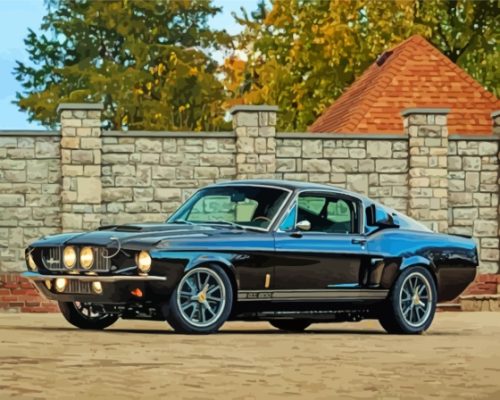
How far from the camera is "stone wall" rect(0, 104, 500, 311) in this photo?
84.1 feet

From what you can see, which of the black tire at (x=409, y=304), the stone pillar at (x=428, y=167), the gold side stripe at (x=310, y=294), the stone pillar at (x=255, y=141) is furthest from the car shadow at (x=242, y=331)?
the stone pillar at (x=428, y=167)

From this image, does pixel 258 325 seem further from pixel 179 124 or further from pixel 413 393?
pixel 179 124

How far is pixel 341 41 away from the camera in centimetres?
4600

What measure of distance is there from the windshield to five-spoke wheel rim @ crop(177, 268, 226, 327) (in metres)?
0.91

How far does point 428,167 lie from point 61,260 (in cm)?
1264

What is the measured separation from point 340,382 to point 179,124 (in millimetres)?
52336

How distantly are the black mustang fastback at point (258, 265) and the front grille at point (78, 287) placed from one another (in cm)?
1

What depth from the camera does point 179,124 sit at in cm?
6312

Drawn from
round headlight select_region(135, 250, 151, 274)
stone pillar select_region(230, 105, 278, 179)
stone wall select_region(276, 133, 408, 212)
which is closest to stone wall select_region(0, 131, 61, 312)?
stone pillar select_region(230, 105, 278, 179)

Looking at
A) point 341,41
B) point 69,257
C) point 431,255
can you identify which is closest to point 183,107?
point 341,41

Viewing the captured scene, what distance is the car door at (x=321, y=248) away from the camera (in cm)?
1603

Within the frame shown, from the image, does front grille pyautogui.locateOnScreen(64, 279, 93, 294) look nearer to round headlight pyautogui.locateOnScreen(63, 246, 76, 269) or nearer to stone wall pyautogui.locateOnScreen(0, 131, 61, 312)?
round headlight pyautogui.locateOnScreen(63, 246, 76, 269)

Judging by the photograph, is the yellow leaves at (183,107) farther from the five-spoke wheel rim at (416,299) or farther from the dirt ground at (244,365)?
the five-spoke wheel rim at (416,299)

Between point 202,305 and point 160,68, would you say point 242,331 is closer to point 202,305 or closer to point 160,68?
point 202,305
